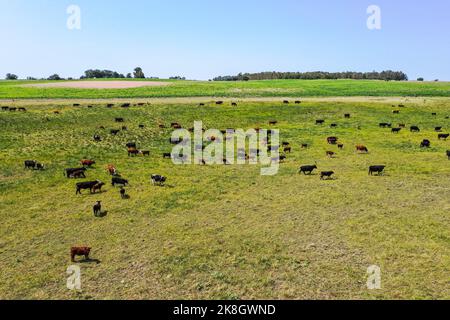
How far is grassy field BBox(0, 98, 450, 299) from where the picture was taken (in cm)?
1277

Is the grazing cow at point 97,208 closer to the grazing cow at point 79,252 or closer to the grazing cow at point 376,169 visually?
the grazing cow at point 79,252

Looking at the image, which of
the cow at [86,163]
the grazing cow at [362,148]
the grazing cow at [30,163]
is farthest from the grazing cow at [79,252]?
the grazing cow at [362,148]

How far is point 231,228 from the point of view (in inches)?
687

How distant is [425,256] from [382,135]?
31.1 meters

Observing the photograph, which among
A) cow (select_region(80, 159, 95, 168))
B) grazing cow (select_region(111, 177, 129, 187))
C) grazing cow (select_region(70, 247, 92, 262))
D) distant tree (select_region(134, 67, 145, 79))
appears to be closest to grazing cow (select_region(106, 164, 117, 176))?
cow (select_region(80, 159, 95, 168))

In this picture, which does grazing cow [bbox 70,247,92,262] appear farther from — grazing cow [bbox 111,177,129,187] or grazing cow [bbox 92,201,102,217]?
grazing cow [bbox 111,177,129,187]

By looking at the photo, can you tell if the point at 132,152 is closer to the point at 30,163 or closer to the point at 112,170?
the point at 112,170

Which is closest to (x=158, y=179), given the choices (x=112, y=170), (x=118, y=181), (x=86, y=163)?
(x=118, y=181)

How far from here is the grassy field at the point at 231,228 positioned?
12773 millimetres

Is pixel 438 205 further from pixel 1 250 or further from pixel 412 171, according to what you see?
pixel 1 250

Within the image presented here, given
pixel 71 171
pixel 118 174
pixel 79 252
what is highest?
pixel 71 171

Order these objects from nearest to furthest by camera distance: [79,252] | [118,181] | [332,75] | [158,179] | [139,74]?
1. [79,252]
2. [118,181]
3. [158,179]
4. [332,75]
5. [139,74]

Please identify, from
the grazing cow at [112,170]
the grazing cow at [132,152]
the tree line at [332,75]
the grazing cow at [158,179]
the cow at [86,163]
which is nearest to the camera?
the grazing cow at [158,179]
